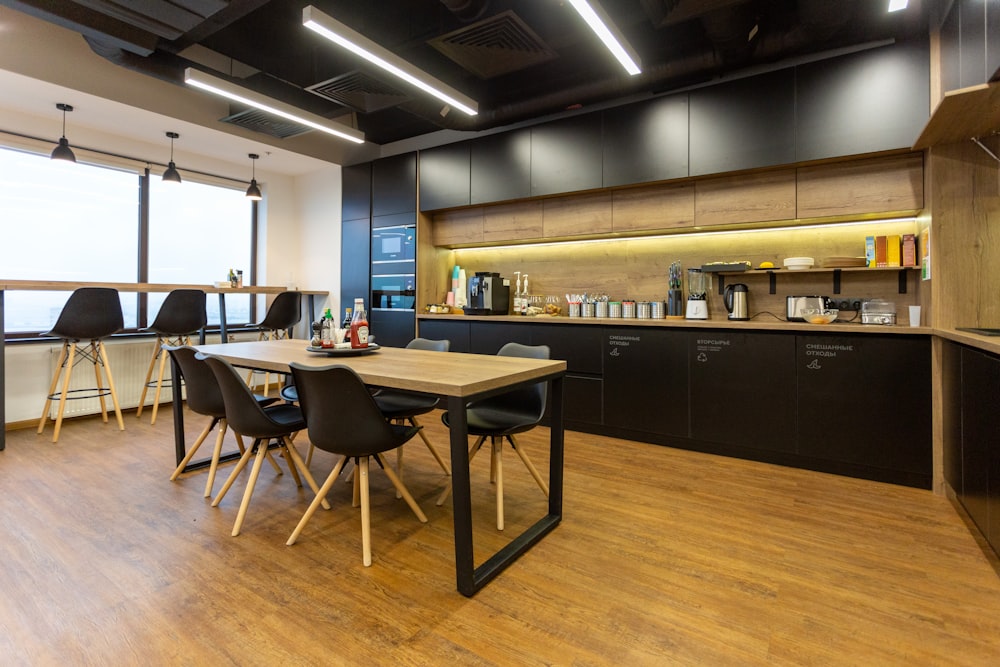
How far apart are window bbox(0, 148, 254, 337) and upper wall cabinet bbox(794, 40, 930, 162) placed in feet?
19.5

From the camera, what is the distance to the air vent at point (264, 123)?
14.8 feet

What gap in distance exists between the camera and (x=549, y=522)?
2443 millimetres

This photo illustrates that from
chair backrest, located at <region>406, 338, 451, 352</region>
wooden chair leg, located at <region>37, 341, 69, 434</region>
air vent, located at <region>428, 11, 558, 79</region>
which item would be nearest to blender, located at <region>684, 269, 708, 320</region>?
chair backrest, located at <region>406, 338, 451, 352</region>

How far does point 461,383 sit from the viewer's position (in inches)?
72.6

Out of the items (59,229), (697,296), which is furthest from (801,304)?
(59,229)

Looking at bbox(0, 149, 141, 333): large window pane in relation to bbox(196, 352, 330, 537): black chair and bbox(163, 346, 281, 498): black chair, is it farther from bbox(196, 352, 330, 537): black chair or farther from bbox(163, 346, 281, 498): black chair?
bbox(196, 352, 330, 537): black chair

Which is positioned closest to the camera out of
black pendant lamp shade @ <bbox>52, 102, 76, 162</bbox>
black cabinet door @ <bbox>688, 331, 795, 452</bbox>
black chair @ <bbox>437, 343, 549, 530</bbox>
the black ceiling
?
black chair @ <bbox>437, 343, 549, 530</bbox>

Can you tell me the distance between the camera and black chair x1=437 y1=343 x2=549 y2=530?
2467 mm

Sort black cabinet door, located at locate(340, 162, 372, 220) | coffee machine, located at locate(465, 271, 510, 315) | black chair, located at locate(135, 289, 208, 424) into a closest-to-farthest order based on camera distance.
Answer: black chair, located at locate(135, 289, 208, 424) → coffee machine, located at locate(465, 271, 510, 315) → black cabinet door, located at locate(340, 162, 372, 220)

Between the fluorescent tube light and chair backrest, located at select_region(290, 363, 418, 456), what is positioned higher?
the fluorescent tube light

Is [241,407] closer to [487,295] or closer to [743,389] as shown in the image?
[487,295]

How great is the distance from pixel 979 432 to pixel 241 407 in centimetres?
327

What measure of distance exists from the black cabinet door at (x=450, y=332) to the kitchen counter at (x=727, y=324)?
6 cm

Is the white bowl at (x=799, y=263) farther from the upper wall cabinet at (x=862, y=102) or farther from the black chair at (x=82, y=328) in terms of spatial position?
the black chair at (x=82, y=328)
